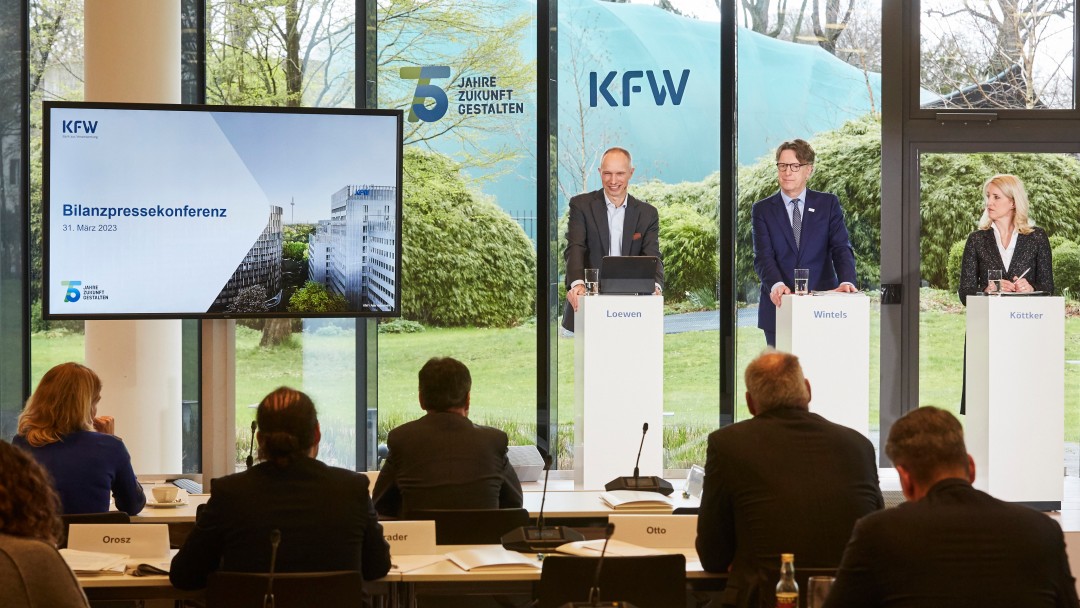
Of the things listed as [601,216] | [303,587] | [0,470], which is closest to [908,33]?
[601,216]

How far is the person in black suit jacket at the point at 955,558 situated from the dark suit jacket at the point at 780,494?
822 millimetres

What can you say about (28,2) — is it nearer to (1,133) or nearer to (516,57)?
(1,133)

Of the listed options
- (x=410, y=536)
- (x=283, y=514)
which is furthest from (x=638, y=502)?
(x=283, y=514)

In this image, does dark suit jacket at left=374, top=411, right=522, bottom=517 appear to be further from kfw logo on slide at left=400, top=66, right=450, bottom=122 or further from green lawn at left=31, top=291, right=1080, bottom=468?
kfw logo on slide at left=400, top=66, right=450, bottom=122

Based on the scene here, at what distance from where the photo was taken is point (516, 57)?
8.20 m

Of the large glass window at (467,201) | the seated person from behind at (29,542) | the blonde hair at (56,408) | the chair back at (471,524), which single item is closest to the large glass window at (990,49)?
the large glass window at (467,201)

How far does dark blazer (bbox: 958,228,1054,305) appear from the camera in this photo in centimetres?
717

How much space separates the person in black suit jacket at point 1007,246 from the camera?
23.6 feet

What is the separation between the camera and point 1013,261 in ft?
23.7

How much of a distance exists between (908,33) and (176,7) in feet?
16.2

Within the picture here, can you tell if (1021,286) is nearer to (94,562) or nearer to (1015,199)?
(1015,199)

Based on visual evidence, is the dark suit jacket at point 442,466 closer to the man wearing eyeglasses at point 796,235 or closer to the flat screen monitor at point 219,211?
the flat screen monitor at point 219,211

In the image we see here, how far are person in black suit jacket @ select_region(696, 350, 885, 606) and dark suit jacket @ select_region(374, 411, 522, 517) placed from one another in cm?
111

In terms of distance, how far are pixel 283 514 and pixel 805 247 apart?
511cm
